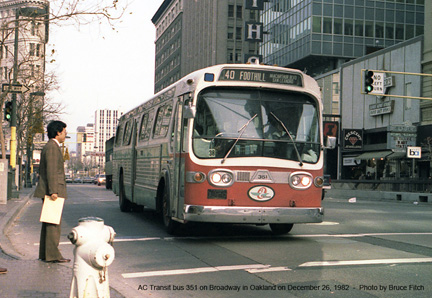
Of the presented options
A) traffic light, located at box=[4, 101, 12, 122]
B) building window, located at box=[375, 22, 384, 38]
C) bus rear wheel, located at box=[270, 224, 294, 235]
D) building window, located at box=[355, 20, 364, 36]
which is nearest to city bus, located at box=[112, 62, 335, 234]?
bus rear wheel, located at box=[270, 224, 294, 235]

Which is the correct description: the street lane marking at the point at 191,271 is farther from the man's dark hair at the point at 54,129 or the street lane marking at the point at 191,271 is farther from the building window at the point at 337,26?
the building window at the point at 337,26

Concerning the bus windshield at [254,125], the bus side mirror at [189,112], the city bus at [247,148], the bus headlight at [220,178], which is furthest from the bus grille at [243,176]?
the bus side mirror at [189,112]

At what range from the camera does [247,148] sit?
10.3m

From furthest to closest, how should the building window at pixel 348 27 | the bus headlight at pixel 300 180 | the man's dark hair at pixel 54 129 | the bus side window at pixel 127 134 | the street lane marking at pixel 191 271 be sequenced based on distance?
the building window at pixel 348 27
the bus side window at pixel 127 134
the bus headlight at pixel 300 180
the man's dark hair at pixel 54 129
the street lane marking at pixel 191 271

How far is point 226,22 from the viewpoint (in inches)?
3622

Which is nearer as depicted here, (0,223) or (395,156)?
(0,223)

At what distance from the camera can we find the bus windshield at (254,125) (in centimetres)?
1026

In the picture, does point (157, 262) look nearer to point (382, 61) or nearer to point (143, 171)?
point (143, 171)

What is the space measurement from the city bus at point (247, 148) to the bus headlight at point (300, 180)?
0.02m

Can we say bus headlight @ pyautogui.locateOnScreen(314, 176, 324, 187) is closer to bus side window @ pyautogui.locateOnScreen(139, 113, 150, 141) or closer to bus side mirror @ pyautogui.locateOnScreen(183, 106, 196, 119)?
bus side mirror @ pyautogui.locateOnScreen(183, 106, 196, 119)

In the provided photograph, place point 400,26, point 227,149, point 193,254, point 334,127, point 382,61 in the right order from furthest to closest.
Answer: point 400,26 < point 334,127 < point 382,61 < point 227,149 < point 193,254

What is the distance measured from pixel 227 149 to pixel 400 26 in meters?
54.7

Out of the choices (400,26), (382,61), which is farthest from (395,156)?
(400,26)

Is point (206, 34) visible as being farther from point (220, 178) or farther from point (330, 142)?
point (220, 178)
